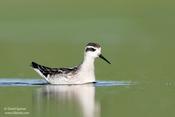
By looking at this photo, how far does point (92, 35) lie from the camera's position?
29.5 meters

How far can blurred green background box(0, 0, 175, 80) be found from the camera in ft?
74.2

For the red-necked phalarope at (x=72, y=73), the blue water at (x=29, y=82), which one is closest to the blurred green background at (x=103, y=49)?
the blue water at (x=29, y=82)

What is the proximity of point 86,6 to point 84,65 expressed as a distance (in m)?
14.2

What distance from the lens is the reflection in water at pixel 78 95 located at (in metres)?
16.7

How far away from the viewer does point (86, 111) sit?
16.5 m

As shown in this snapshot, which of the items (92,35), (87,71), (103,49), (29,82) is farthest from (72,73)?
(92,35)

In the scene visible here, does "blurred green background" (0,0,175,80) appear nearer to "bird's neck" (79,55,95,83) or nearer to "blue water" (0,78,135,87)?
"bird's neck" (79,55,95,83)

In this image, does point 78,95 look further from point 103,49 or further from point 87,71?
point 103,49

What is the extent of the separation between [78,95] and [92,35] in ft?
36.4

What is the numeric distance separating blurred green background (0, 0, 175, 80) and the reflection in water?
124 centimetres

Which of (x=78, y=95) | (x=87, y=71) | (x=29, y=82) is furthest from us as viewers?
(x=87, y=71)

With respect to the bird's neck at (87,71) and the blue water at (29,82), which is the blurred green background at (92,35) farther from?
the blue water at (29,82)

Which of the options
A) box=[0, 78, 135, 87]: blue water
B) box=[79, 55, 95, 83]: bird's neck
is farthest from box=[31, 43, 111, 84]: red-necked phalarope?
box=[0, 78, 135, 87]: blue water

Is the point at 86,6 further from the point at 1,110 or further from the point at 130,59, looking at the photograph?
the point at 1,110
